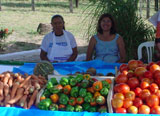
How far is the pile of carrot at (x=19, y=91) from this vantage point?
242 cm

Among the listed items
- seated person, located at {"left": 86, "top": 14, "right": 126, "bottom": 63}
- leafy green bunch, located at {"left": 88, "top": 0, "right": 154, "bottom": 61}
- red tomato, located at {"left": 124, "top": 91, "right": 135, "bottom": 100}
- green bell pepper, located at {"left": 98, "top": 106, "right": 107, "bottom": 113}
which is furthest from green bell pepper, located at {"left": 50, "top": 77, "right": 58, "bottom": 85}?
leafy green bunch, located at {"left": 88, "top": 0, "right": 154, "bottom": 61}

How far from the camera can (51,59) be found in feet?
14.6

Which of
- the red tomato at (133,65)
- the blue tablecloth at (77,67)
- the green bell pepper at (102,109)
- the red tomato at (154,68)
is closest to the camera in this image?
the green bell pepper at (102,109)

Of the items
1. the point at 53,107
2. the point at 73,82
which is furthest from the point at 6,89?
the point at 73,82

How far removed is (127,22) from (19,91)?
13.6 ft

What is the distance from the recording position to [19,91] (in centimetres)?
249

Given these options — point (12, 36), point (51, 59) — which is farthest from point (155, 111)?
point (12, 36)

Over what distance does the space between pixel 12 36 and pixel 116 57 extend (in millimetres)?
6184

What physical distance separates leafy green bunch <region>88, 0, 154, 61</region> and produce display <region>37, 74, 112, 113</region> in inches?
145

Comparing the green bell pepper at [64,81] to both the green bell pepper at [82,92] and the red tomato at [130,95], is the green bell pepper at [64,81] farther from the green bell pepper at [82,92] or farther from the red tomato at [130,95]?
the red tomato at [130,95]

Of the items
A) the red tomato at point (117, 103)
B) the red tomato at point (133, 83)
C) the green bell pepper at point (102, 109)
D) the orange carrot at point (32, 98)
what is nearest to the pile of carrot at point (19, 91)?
the orange carrot at point (32, 98)

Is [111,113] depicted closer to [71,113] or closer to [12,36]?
[71,113]

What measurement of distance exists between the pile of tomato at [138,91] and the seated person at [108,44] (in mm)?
1620

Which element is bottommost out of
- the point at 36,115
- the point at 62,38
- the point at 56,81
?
the point at 36,115
